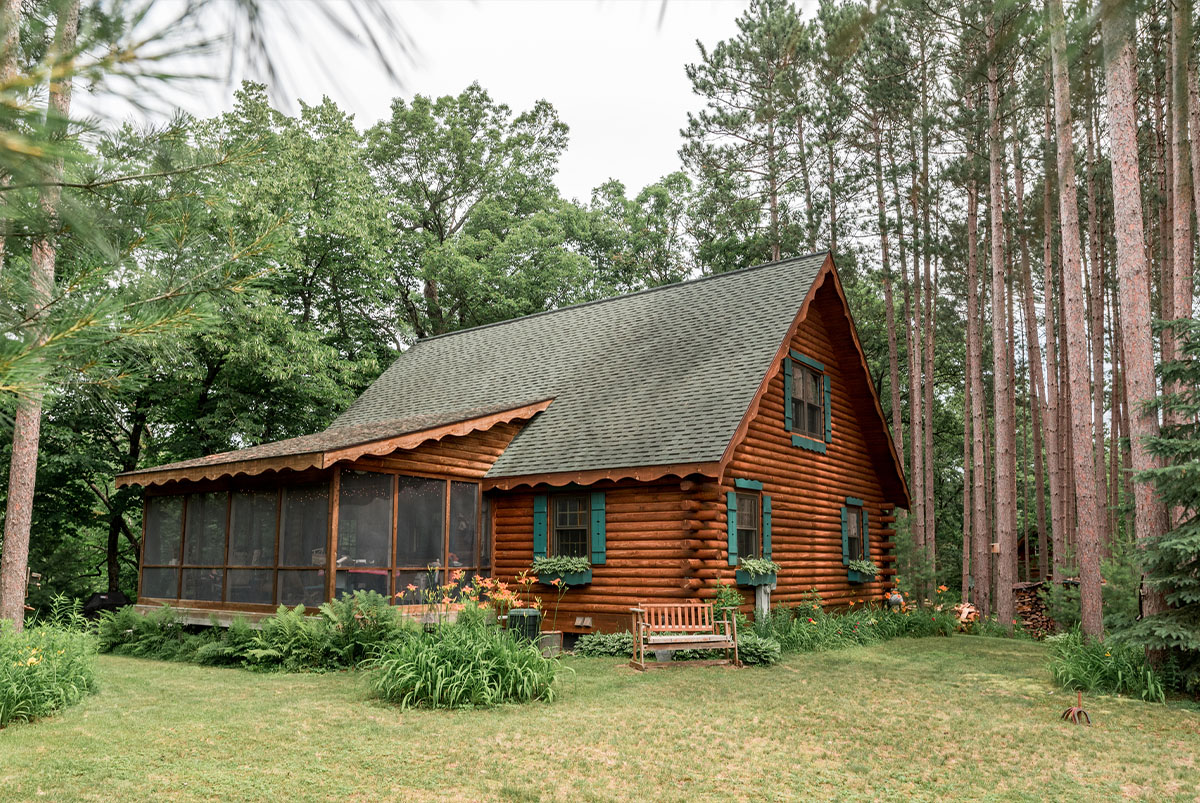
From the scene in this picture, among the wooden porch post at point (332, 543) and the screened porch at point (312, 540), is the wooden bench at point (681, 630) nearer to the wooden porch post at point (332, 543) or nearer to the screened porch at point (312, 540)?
the screened porch at point (312, 540)

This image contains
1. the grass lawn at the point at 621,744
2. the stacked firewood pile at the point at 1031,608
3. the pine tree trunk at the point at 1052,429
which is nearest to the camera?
the grass lawn at the point at 621,744

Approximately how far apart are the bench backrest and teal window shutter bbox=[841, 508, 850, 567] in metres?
6.25

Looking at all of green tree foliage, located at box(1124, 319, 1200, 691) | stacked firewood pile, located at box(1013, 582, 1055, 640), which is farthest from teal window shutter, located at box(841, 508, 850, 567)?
green tree foliage, located at box(1124, 319, 1200, 691)

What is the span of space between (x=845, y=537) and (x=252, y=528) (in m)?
11.9

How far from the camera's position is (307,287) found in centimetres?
2502

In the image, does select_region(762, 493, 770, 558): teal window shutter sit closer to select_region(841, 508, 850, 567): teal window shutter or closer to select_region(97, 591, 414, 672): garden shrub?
select_region(841, 508, 850, 567): teal window shutter

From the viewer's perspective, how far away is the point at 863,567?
708 inches

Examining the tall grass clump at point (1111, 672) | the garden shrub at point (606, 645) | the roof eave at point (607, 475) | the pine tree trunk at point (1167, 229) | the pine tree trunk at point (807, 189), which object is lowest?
the garden shrub at point (606, 645)

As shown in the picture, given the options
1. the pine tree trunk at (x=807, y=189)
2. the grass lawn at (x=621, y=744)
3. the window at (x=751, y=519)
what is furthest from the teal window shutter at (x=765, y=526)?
the pine tree trunk at (x=807, y=189)

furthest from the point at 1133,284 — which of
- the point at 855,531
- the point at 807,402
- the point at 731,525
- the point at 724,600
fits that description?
the point at 855,531

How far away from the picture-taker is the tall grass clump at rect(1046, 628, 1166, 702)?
9.61 meters

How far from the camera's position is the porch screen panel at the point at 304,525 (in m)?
13.6

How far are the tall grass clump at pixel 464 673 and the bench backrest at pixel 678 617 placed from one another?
2683 millimetres

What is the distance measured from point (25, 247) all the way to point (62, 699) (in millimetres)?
5708
